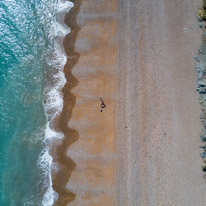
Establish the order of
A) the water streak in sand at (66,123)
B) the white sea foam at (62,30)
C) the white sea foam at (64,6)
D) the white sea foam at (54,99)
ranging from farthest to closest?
the white sea foam at (64,6) → the white sea foam at (62,30) → the white sea foam at (54,99) → the water streak in sand at (66,123)

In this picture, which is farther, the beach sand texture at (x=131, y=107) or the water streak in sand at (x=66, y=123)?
the water streak in sand at (x=66, y=123)

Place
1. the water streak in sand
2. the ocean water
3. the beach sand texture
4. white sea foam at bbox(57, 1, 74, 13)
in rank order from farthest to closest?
1. white sea foam at bbox(57, 1, 74, 13)
2. the ocean water
3. the water streak in sand
4. the beach sand texture

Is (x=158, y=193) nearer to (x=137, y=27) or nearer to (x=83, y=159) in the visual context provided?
(x=83, y=159)

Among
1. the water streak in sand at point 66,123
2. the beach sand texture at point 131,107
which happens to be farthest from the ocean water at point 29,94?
the beach sand texture at point 131,107

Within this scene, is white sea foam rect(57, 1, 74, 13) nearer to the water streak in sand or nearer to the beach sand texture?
the water streak in sand

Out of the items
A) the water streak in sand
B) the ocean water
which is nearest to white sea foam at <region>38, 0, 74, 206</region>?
the ocean water

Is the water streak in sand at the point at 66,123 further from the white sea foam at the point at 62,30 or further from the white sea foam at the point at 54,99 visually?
the white sea foam at the point at 54,99

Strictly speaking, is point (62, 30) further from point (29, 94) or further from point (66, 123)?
point (66, 123)

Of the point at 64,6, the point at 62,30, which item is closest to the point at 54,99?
the point at 62,30
